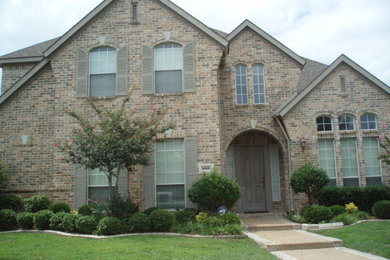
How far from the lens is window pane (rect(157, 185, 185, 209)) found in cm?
1178

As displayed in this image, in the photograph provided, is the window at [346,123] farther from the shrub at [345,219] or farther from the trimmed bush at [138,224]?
the trimmed bush at [138,224]

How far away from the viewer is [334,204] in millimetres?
12125

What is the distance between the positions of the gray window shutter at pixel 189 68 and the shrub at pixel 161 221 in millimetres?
4472

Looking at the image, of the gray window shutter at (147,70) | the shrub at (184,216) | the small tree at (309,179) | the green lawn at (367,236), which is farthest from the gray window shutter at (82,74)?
the green lawn at (367,236)

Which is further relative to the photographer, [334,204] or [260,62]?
[260,62]

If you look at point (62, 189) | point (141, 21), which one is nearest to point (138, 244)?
point (62, 189)

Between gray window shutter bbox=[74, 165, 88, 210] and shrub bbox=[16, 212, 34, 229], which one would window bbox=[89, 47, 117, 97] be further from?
shrub bbox=[16, 212, 34, 229]

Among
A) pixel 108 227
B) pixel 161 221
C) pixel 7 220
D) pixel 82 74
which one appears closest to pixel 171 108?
pixel 82 74

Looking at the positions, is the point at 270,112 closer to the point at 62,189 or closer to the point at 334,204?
the point at 334,204

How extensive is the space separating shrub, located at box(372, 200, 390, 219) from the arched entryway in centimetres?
375

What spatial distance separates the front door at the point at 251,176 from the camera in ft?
47.4

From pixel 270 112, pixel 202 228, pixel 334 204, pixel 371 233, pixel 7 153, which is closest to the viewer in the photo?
pixel 371 233

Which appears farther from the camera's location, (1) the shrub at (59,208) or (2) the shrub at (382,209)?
(1) the shrub at (59,208)

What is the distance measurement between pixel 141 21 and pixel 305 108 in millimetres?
6874
